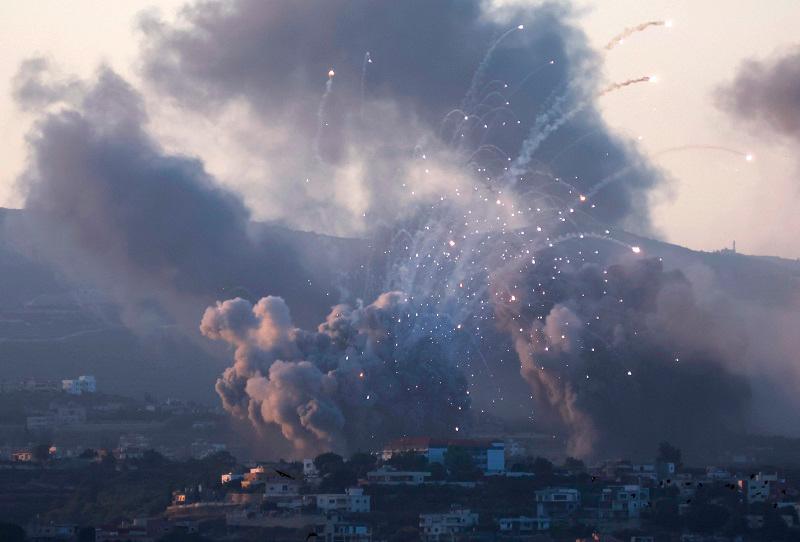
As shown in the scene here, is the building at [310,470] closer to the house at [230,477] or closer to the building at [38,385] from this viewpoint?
the house at [230,477]

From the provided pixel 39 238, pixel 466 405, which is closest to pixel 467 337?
pixel 466 405

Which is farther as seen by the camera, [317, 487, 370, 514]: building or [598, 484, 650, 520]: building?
[598, 484, 650, 520]: building

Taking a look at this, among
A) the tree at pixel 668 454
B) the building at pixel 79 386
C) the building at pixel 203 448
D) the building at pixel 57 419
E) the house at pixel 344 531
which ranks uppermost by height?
the building at pixel 79 386

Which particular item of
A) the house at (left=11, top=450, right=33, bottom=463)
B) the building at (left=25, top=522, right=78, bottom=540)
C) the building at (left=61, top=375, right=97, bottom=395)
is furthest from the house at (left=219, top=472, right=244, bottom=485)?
the building at (left=61, top=375, right=97, bottom=395)

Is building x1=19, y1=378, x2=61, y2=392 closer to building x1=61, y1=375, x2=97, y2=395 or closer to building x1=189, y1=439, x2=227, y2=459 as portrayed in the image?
building x1=61, y1=375, x2=97, y2=395

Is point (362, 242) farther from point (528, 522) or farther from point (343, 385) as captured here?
point (528, 522)

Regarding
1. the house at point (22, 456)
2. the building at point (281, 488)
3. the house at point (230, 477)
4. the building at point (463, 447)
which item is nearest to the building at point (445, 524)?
the building at point (281, 488)
